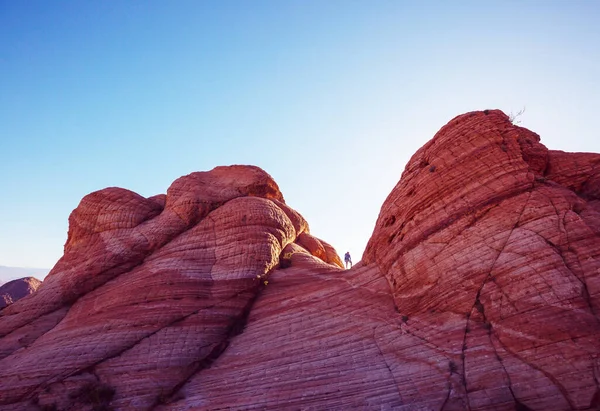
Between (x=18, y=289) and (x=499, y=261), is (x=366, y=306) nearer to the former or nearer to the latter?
(x=499, y=261)

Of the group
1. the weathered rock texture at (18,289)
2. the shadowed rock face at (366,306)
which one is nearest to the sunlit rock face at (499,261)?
the shadowed rock face at (366,306)

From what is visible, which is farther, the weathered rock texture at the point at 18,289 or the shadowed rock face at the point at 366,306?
the weathered rock texture at the point at 18,289


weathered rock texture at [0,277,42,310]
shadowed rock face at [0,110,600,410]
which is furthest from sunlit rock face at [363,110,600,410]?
weathered rock texture at [0,277,42,310]

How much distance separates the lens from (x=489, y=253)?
43.7 feet

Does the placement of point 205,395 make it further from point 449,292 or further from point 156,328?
point 449,292

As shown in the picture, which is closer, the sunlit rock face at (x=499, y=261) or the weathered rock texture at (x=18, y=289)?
the sunlit rock face at (x=499, y=261)

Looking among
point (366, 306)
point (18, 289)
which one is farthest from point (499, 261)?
point (18, 289)

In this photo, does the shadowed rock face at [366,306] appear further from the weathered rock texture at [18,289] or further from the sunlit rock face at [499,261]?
the weathered rock texture at [18,289]

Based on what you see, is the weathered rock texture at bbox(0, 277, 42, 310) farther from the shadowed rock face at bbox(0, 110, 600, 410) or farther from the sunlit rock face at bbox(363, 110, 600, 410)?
the sunlit rock face at bbox(363, 110, 600, 410)

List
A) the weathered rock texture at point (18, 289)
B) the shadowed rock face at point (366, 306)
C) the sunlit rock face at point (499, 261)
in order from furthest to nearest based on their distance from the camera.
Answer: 1. the weathered rock texture at point (18, 289)
2. the shadowed rock face at point (366, 306)
3. the sunlit rock face at point (499, 261)

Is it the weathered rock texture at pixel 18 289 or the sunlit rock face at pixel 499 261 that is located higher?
the weathered rock texture at pixel 18 289

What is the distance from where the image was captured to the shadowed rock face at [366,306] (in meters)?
11.3

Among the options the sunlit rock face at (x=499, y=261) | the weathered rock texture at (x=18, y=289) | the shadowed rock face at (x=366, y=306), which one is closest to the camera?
the sunlit rock face at (x=499, y=261)

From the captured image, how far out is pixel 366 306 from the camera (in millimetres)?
16203
